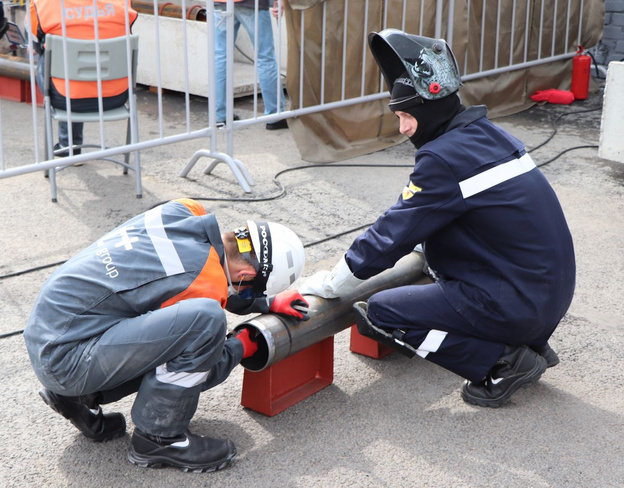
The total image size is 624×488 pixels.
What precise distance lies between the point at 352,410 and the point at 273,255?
760mm

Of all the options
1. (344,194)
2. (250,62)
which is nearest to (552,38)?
(250,62)

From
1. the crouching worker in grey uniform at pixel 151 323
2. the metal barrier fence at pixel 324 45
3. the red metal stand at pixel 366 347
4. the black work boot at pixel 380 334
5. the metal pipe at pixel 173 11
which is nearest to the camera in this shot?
the crouching worker in grey uniform at pixel 151 323

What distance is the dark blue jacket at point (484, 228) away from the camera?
3.14 meters

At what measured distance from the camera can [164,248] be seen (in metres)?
2.84

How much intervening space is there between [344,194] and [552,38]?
12.3 ft

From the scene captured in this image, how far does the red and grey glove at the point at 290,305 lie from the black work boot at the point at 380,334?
9.4 inches

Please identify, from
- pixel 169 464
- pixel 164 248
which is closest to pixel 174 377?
pixel 169 464

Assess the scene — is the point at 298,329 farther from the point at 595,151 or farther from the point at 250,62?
the point at 250,62

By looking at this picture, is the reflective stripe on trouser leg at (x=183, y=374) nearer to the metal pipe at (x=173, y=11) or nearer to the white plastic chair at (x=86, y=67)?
the white plastic chair at (x=86, y=67)

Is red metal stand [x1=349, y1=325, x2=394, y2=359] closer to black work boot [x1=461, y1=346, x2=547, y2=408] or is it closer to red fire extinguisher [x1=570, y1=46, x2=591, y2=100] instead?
black work boot [x1=461, y1=346, x2=547, y2=408]

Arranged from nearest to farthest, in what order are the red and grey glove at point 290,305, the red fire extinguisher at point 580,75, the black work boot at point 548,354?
1. the red and grey glove at point 290,305
2. the black work boot at point 548,354
3. the red fire extinguisher at point 580,75

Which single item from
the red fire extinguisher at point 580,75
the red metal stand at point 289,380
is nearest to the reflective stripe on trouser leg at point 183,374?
→ the red metal stand at point 289,380

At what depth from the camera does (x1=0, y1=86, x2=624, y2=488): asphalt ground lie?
9.64 ft

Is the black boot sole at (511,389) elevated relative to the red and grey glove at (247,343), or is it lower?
lower
